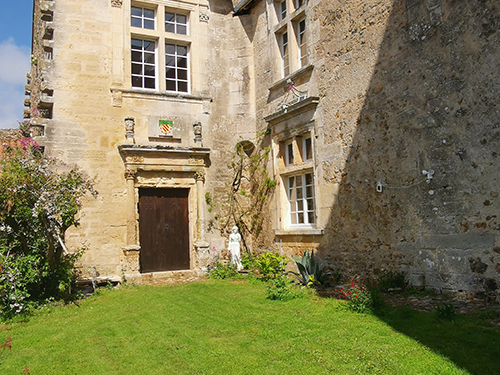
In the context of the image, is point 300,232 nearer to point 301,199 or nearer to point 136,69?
point 301,199

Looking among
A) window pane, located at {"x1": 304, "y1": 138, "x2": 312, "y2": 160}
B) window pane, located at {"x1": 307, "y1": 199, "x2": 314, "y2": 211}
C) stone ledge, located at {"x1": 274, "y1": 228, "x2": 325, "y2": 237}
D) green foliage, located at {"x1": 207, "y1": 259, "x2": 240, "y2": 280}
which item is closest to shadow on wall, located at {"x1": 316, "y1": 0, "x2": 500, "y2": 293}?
stone ledge, located at {"x1": 274, "y1": 228, "x2": 325, "y2": 237}

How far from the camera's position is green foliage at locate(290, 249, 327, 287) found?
269 inches

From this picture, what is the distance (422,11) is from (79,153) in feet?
20.8

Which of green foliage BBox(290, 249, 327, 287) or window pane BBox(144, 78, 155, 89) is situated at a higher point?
window pane BBox(144, 78, 155, 89)

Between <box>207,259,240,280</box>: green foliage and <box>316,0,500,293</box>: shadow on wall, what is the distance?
2.11 meters

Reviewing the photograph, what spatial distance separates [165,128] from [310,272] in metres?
4.28

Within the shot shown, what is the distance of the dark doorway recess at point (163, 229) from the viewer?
8695mm

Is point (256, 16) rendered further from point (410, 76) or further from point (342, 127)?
point (410, 76)

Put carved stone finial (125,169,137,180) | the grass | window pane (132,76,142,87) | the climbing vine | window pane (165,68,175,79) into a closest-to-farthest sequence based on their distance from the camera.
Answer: the grass, carved stone finial (125,169,137,180), window pane (132,76,142,87), the climbing vine, window pane (165,68,175,79)

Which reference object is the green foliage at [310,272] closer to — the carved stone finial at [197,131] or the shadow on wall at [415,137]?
the shadow on wall at [415,137]

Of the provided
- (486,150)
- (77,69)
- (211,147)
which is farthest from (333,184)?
(77,69)

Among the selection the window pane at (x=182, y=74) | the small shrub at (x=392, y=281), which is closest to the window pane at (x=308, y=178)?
the small shrub at (x=392, y=281)

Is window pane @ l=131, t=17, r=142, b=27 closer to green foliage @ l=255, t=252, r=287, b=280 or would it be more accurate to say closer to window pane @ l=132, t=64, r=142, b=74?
window pane @ l=132, t=64, r=142, b=74

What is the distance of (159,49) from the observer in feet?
30.2
